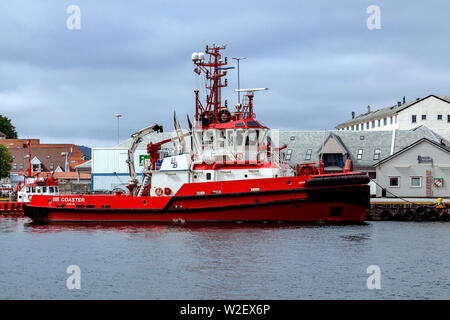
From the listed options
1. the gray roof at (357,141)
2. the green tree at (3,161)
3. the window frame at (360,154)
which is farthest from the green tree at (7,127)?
the window frame at (360,154)

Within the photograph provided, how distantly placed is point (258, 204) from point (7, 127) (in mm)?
81086

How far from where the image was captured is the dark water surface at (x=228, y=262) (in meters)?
16.2

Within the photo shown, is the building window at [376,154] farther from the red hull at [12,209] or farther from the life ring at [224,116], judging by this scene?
the red hull at [12,209]

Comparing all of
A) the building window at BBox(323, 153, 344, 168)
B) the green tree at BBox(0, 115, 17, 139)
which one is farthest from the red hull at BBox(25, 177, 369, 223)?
the green tree at BBox(0, 115, 17, 139)

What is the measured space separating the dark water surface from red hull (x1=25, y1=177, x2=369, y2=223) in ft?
4.21

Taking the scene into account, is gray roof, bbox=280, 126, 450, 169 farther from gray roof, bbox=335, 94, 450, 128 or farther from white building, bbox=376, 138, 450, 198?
gray roof, bbox=335, 94, 450, 128

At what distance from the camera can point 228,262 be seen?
65.6ft

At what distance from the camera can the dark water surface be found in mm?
→ 16234

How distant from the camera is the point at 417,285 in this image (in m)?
16.8

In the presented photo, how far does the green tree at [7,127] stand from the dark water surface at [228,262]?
76.3 m
